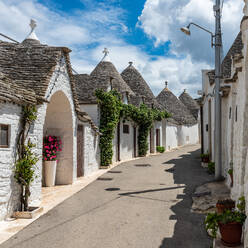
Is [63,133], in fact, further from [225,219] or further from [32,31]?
[32,31]

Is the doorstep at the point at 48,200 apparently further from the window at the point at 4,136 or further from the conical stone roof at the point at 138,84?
the conical stone roof at the point at 138,84

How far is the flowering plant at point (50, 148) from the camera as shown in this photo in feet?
32.8

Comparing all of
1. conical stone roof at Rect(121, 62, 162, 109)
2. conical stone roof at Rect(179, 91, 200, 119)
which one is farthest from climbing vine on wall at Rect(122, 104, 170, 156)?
conical stone roof at Rect(179, 91, 200, 119)

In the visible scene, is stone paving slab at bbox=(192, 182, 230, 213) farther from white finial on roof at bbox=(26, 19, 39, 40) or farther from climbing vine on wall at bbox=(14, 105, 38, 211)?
white finial on roof at bbox=(26, 19, 39, 40)

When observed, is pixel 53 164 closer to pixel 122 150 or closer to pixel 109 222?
pixel 109 222

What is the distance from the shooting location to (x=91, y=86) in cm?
1631

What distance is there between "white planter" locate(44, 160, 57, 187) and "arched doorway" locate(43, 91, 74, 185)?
48 centimetres

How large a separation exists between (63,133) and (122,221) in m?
5.32

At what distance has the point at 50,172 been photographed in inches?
397

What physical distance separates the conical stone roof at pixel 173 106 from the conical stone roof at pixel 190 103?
3.56 meters

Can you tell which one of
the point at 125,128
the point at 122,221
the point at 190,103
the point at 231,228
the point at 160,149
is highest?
the point at 190,103

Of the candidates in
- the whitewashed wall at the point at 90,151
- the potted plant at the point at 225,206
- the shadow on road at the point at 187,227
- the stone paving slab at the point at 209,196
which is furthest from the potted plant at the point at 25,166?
the whitewashed wall at the point at 90,151

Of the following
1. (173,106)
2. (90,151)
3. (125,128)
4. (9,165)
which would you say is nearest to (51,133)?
(90,151)

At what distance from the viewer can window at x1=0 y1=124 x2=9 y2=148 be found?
6.24 m
